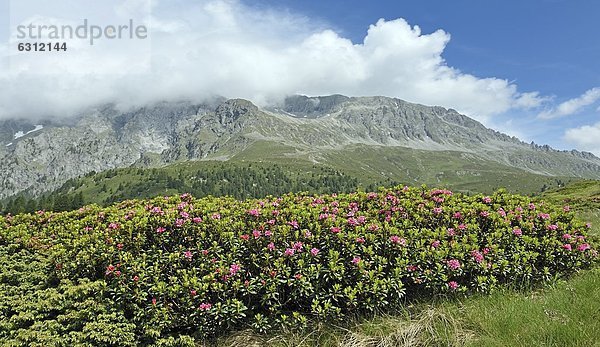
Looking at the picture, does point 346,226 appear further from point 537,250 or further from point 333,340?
point 537,250

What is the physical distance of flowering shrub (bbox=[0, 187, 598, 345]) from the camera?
6.60 meters

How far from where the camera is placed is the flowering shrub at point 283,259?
6.60 metres

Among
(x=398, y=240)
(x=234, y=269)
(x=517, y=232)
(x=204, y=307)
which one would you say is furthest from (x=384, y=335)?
(x=517, y=232)

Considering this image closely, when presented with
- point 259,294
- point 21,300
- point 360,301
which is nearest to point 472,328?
point 360,301

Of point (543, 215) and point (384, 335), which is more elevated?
point (543, 215)

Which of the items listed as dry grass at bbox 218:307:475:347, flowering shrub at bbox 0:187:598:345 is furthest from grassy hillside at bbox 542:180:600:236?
dry grass at bbox 218:307:475:347

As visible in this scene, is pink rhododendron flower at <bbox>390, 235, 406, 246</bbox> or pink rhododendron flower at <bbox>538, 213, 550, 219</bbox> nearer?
pink rhododendron flower at <bbox>390, 235, 406, 246</bbox>

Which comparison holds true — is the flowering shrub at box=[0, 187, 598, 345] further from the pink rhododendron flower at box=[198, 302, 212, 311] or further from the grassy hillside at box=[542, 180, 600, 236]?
the grassy hillside at box=[542, 180, 600, 236]

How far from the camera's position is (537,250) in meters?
8.70

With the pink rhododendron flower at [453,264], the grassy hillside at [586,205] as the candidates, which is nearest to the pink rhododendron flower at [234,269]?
the pink rhododendron flower at [453,264]

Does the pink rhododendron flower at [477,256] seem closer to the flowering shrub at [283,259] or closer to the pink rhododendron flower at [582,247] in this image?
the flowering shrub at [283,259]

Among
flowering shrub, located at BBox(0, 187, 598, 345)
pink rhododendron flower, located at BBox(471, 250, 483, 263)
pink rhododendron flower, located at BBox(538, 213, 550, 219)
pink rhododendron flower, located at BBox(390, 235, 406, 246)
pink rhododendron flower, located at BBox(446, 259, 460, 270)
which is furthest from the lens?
pink rhododendron flower, located at BBox(538, 213, 550, 219)

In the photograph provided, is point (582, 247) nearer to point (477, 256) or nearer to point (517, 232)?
point (517, 232)

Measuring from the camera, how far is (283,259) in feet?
22.5
